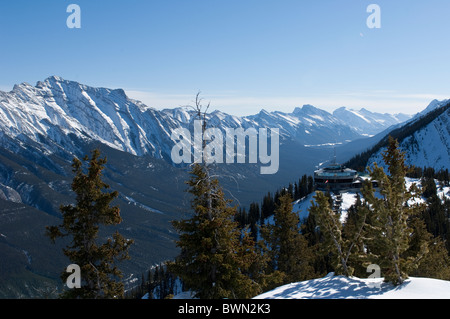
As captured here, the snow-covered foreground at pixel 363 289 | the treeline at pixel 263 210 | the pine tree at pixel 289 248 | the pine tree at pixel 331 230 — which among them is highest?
the pine tree at pixel 331 230

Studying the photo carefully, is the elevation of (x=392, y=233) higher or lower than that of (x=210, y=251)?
higher

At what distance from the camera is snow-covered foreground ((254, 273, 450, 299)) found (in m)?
17.3

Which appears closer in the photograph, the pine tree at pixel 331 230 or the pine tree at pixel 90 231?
the pine tree at pixel 331 230

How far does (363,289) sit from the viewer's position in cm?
1881

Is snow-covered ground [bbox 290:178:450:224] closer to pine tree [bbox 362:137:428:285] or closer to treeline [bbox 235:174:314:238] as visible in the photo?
treeline [bbox 235:174:314:238]

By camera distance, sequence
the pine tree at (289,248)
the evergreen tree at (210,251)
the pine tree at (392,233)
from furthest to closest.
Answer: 1. the pine tree at (289,248)
2. the evergreen tree at (210,251)
3. the pine tree at (392,233)

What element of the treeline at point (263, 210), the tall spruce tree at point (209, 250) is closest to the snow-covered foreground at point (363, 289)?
the tall spruce tree at point (209, 250)

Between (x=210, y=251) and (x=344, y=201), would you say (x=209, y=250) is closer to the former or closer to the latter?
(x=210, y=251)

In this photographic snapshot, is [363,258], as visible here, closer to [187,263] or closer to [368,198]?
[368,198]

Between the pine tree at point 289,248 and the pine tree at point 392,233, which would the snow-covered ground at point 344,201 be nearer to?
the pine tree at point 289,248

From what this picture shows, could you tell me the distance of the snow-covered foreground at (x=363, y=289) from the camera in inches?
681

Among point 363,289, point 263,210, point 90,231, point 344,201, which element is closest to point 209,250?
point 90,231

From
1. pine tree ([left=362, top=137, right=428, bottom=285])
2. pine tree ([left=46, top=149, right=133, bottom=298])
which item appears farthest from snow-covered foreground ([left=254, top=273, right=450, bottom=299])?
pine tree ([left=46, top=149, right=133, bottom=298])
